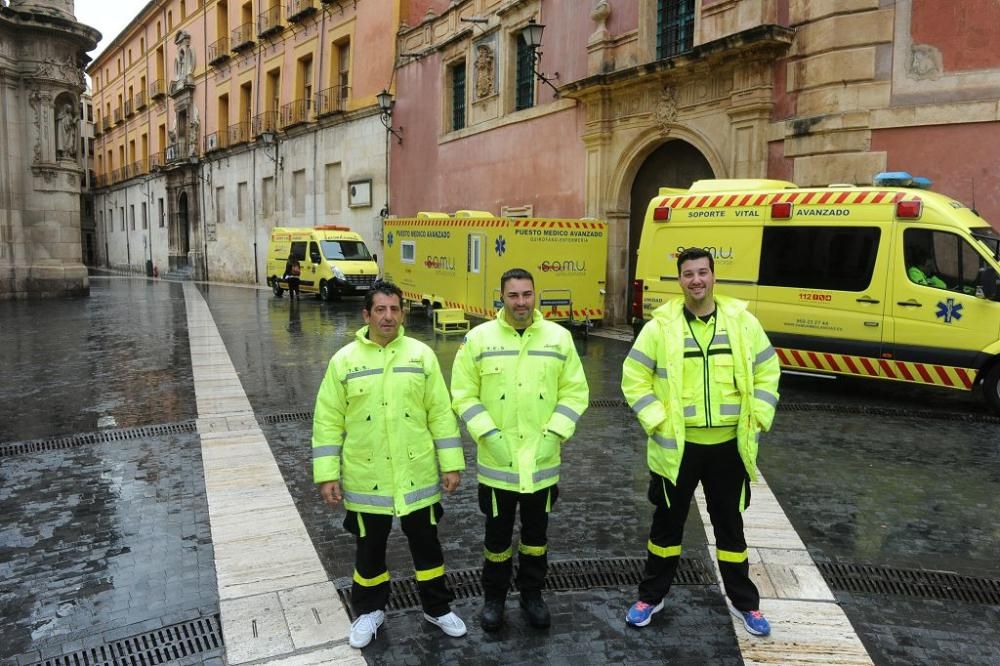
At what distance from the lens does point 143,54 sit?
4869 cm

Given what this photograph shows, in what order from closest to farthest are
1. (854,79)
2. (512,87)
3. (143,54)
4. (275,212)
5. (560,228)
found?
(854,79) < (560,228) < (512,87) < (275,212) < (143,54)

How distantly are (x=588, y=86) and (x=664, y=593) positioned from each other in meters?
14.5

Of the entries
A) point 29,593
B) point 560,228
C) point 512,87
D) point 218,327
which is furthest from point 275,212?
point 29,593

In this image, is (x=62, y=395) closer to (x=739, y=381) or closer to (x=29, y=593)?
(x=29, y=593)

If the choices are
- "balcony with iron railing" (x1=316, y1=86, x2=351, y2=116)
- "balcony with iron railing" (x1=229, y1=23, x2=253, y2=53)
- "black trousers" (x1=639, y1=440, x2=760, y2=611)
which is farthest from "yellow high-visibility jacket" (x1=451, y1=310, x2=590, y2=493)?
"balcony with iron railing" (x1=229, y1=23, x2=253, y2=53)

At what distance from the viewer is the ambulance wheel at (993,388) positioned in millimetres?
8312

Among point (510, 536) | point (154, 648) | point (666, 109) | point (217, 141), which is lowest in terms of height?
point (154, 648)

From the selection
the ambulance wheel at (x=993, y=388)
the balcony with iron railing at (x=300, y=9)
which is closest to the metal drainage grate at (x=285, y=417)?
the ambulance wheel at (x=993, y=388)

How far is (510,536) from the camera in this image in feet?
12.0

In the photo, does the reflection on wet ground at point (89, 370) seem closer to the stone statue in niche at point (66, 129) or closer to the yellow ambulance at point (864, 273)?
the stone statue in niche at point (66, 129)

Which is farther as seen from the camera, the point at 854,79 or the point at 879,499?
the point at 854,79

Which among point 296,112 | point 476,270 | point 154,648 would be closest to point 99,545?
point 154,648

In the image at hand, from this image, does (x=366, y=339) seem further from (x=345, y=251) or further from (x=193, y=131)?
(x=193, y=131)

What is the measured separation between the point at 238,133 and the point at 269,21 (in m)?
5.78
